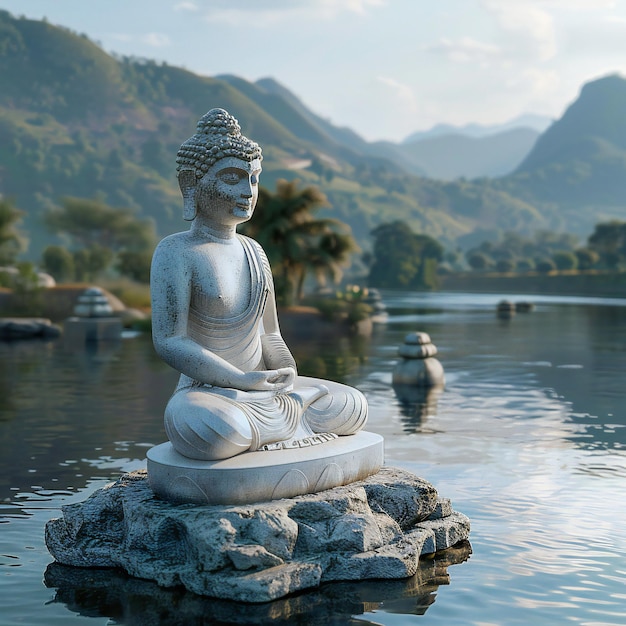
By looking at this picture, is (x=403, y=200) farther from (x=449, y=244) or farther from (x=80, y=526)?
(x=80, y=526)

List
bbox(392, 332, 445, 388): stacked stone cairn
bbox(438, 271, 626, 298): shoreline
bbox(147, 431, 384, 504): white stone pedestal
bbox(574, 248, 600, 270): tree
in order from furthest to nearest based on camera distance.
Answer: bbox(574, 248, 600, 270): tree → bbox(438, 271, 626, 298): shoreline → bbox(392, 332, 445, 388): stacked stone cairn → bbox(147, 431, 384, 504): white stone pedestal

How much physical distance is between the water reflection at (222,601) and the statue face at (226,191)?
239 centimetres

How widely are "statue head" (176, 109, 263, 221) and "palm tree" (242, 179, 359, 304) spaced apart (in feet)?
70.2

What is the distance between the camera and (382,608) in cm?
474

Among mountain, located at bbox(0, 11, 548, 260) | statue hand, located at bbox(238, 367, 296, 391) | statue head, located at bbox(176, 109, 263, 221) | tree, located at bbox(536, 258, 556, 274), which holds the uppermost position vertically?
mountain, located at bbox(0, 11, 548, 260)

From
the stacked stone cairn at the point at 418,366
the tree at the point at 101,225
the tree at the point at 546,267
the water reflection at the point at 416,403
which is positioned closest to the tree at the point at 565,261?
the tree at the point at 546,267

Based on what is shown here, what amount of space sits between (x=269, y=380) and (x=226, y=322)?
485mm

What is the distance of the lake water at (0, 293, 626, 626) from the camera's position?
475 centimetres

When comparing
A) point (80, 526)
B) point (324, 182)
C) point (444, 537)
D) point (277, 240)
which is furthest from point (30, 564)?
point (324, 182)

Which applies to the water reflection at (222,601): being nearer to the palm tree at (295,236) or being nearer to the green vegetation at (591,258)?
the palm tree at (295,236)

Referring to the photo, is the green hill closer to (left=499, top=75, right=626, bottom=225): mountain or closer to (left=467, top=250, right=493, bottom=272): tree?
(left=499, top=75, right=626, bottom=225): mountain

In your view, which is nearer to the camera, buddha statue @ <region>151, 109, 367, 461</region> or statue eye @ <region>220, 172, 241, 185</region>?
buddha statue @ <region>151, 109, 367, 461</region>

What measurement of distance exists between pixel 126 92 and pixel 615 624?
141 m

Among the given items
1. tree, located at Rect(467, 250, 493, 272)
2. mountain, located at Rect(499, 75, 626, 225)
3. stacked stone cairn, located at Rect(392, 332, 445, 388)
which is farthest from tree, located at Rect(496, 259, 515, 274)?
mountain, located at Rect(499, 75, 626, 225)
